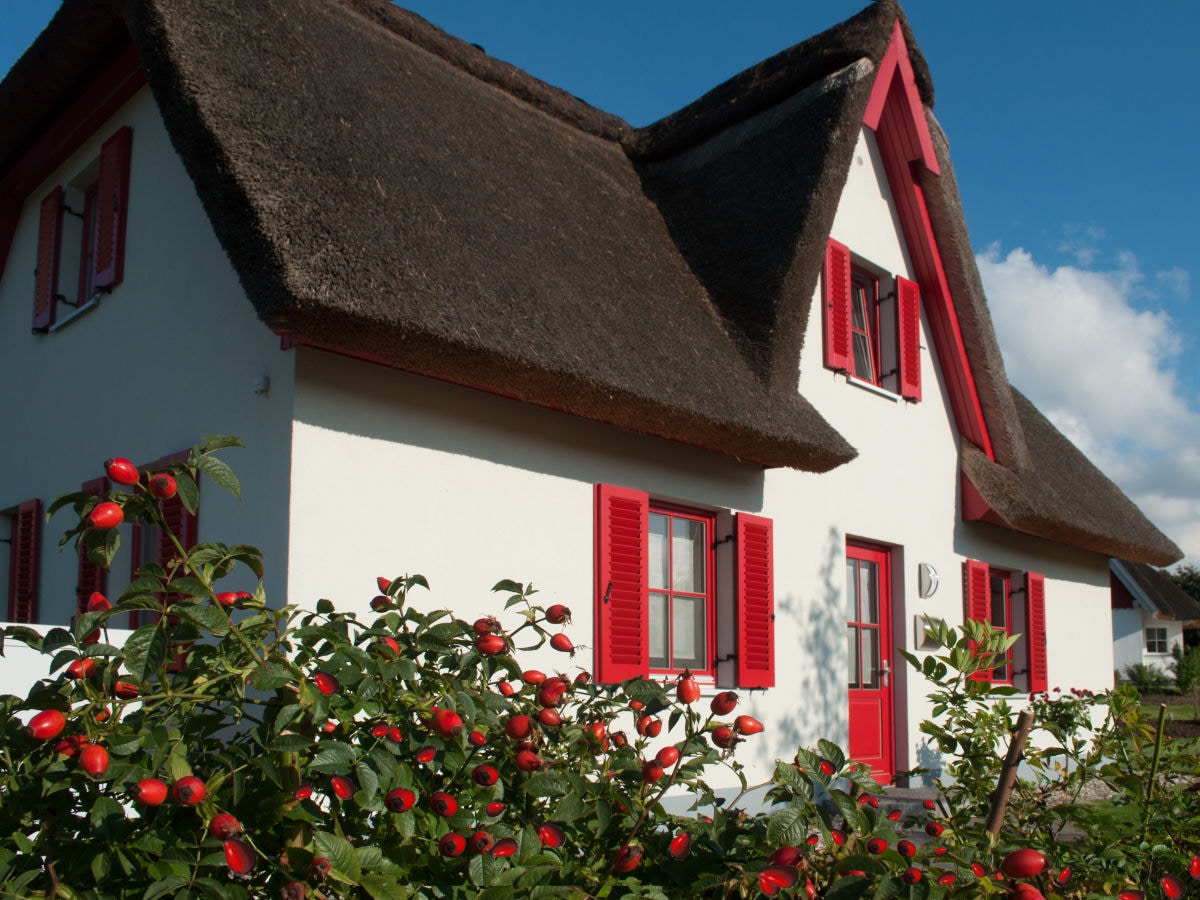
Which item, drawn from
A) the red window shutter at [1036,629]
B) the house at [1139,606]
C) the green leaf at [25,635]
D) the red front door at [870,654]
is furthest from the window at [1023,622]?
the house at [1139,606]

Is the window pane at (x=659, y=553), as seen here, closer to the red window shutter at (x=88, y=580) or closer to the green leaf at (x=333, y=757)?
the red window shutter at (x=88, y=580)

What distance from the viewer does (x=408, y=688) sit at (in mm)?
2172

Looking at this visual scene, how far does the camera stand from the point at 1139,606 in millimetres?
25625

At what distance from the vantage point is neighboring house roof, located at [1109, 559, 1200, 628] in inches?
976

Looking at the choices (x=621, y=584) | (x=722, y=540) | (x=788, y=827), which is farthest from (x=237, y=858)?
(x=722, y=540)

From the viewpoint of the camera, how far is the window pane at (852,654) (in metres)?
8.12

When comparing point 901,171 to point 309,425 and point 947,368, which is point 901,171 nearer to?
point 947,368

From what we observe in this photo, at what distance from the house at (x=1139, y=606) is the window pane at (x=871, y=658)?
668 inches

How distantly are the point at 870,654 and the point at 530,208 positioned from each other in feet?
13.7

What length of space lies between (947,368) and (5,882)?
28.3ft

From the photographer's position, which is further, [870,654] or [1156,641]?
[1156,641]

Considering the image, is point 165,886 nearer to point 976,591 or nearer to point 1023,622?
point 976,591

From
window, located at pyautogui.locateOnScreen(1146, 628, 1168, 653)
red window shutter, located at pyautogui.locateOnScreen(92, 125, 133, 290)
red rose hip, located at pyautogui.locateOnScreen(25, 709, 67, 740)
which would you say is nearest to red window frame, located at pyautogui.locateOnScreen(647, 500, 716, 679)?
red window shutter, located at pyautogui.locateOnScreen(92, 125, 133, 290)

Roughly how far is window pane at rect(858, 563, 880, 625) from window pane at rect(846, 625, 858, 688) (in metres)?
0.19
